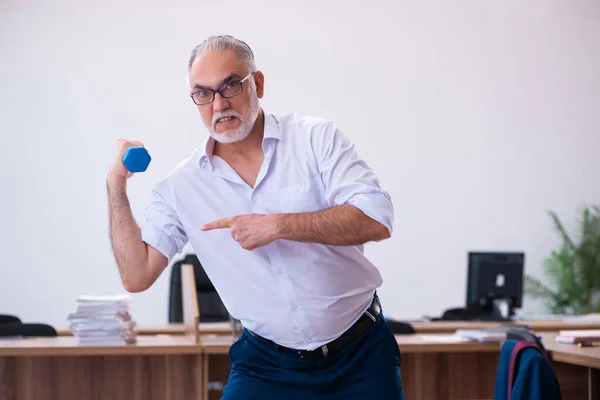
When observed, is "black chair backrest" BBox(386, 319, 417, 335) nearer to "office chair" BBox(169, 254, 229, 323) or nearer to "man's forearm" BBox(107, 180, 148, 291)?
"office chair" BBox(169, 254, 229, 323)

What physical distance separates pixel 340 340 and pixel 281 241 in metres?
0.30

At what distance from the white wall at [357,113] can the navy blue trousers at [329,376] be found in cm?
547

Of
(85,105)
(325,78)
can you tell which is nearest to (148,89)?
(85,105)

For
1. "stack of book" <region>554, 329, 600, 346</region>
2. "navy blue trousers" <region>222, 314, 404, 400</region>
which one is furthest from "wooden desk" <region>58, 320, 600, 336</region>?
"navy blue trousers" <region>222, 314, 404, 400</region>

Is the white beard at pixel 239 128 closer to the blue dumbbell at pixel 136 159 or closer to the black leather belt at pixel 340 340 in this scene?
the blue dumbbell at pixel 136 159

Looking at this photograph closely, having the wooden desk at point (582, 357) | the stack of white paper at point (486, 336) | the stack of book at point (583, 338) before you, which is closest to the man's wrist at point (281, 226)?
the wooden desk at point (582, 357)

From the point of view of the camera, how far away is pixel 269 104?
7707mm

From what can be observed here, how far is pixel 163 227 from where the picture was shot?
2.22 m

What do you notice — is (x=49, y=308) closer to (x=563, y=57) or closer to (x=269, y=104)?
(x=269, y=104)

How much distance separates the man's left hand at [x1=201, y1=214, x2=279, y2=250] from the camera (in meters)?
1.90

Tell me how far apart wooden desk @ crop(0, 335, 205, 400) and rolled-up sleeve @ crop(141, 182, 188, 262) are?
1.67 metres

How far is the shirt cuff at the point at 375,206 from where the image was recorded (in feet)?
6.47

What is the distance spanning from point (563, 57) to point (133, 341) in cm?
605

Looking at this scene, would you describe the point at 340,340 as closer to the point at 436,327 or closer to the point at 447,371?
the point at 447,371
